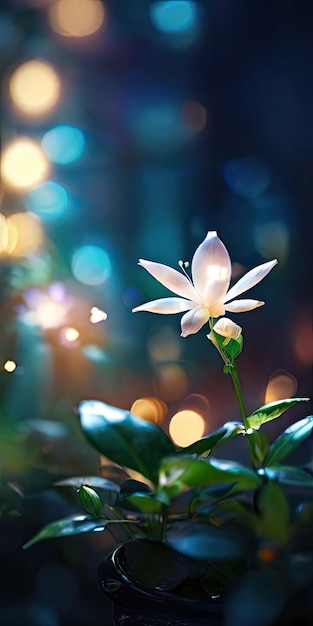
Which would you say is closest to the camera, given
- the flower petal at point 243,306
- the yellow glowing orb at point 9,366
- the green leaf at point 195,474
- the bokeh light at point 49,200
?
the green leaf at point 195,474

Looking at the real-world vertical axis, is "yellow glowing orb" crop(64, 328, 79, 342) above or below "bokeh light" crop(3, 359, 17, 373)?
above

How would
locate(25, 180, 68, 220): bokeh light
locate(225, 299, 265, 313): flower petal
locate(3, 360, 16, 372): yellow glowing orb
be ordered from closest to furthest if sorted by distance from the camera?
1. locate(225, 299, 265, 313): flower petal
2. locate(3, 360, 16, 372): yellow glowing orb
3. locate(25, 180, 68, 220): bokeh light

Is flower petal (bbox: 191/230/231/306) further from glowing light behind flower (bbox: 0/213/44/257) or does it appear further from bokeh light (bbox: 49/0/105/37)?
bokeh light (bbox: 49/0/105/37)

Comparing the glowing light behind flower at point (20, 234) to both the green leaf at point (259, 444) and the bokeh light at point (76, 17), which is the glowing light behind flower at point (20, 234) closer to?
the bokeh light at point (76, 17)

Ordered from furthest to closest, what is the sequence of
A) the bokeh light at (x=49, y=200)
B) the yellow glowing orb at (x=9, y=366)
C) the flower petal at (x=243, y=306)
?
the bokeh light at (x=49, y=200)
the yellow glowing orb at (x=9, y=366)
the flower petal at (x=243, y=306)

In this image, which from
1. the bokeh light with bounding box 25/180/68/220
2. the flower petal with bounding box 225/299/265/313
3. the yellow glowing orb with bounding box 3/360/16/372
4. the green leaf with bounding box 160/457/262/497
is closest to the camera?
the green leaf with bounding box 160/457/262/497

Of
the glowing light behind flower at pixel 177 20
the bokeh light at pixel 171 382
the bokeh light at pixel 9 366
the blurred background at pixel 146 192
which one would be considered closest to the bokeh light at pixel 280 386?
the blurred background at pixel 146 192

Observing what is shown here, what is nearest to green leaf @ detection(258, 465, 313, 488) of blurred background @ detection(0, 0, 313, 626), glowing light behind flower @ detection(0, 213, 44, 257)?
blurred background @ detection(0, 0, 313, 626)
